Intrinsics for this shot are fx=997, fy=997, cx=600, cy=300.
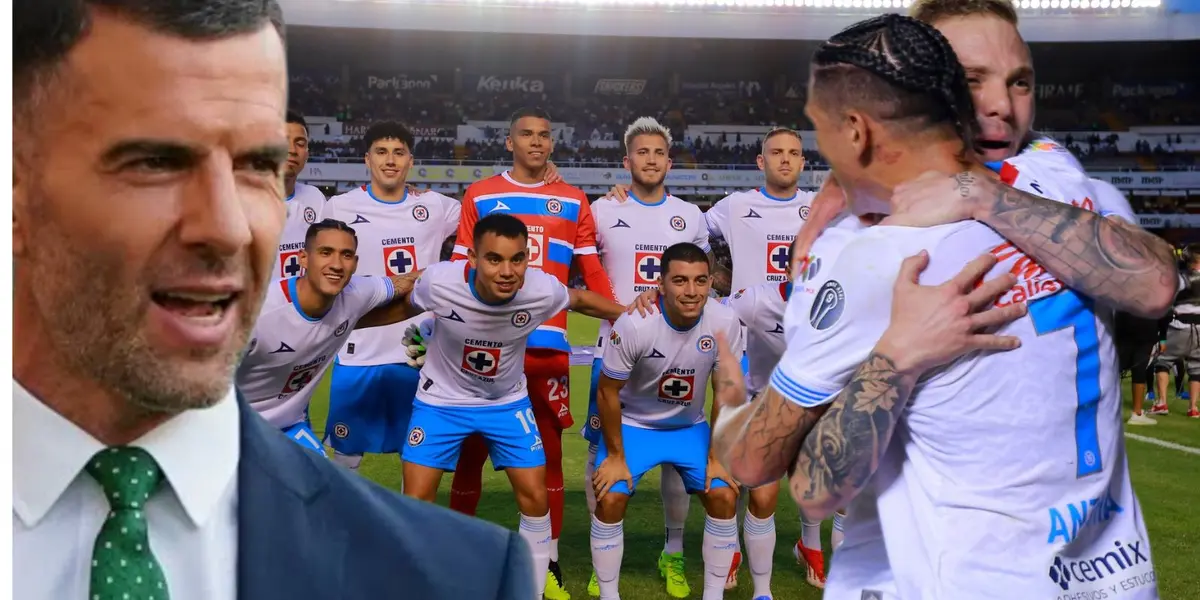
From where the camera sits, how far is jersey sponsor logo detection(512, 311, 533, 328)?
12.6ft

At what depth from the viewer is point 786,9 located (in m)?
16.1

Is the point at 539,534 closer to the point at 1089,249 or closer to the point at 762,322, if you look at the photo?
the point at 762,322

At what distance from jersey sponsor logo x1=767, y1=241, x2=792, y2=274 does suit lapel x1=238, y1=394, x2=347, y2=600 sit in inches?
164

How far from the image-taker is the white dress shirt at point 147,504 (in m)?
0.86

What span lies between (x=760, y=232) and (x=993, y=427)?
356cm

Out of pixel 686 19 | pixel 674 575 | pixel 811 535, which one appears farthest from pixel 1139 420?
pixel 686 19

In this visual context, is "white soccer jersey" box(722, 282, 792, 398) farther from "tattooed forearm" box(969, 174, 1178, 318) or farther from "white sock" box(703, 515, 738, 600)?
"tattooed forearm" box(969, 174, 1178, 318)

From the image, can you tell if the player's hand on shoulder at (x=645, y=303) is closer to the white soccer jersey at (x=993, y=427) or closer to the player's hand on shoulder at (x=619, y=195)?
the player's hand on shoulder at (x=619, y=195)

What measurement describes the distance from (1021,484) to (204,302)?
1163 millimetres

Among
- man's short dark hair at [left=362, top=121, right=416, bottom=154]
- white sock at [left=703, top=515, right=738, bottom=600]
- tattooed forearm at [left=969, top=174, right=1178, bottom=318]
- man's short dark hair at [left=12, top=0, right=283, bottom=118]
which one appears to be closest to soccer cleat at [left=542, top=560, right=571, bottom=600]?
white sock at [left=703, top=515, right=738, bottom=600]

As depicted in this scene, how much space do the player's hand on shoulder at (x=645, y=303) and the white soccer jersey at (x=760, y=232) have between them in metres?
1.06

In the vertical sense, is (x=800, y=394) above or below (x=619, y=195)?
below

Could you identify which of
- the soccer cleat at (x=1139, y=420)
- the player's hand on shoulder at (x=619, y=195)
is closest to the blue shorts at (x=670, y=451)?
the player's hand on shoulder at (x=619, y=195)

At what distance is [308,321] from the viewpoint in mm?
3502
